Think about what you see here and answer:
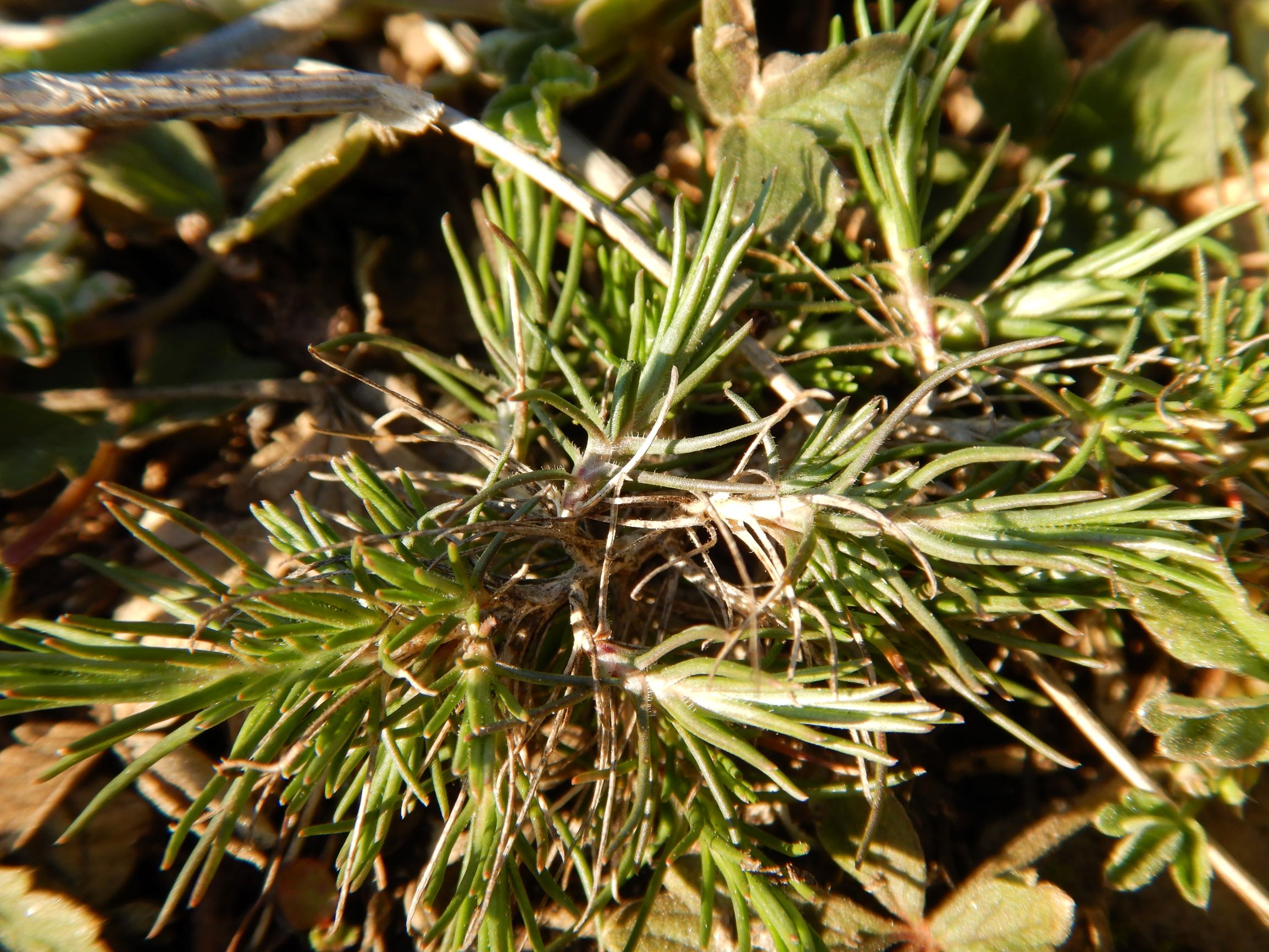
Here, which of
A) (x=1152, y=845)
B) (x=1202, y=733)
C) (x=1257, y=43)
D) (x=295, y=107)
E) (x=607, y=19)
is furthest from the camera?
(x=1257, y=43)

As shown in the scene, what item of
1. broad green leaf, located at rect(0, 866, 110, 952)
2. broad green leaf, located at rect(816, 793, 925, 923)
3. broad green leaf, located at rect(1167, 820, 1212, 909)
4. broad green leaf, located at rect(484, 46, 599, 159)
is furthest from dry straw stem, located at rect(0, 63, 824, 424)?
broad green leaf, located at rect(0, 866, 110, 952)

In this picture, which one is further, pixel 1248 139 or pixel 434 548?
pixel 1248 139

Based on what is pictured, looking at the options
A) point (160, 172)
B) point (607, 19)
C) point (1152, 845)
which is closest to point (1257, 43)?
point (607, 19)

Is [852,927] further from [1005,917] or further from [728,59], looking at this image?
[728,59]

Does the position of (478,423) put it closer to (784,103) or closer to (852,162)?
(784,103)

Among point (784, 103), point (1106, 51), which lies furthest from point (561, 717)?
point (1106, 51)

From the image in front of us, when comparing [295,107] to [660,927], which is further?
[295,107]
